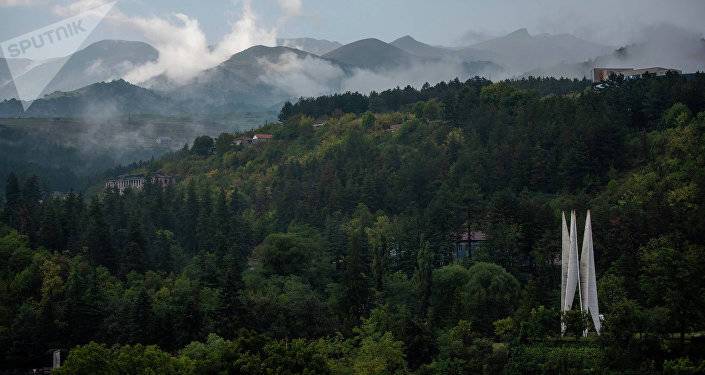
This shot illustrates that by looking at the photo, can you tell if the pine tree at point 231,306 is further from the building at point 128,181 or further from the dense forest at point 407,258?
the building at point 128,181

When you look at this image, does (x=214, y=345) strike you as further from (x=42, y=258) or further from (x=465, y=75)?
(x=465, y=75)

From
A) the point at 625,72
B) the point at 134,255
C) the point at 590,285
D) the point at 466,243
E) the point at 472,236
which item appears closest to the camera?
the point at 590,285

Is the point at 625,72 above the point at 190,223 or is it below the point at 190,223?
above

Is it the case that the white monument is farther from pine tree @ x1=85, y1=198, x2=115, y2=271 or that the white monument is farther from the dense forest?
pine tree @ x1=85, y1=198, x2=115, y2=271

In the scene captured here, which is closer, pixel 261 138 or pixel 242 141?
pixel 261 138

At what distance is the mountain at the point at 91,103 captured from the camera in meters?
175

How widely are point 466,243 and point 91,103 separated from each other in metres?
144

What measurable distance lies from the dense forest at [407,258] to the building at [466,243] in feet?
1.99

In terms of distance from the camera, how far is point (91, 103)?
178125 millimetres

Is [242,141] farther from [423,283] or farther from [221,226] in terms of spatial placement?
[423,283]

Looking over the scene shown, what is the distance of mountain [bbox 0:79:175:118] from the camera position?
175 meters

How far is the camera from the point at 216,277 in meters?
41.0

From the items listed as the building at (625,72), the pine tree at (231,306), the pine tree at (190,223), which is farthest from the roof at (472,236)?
the building at (625,72)

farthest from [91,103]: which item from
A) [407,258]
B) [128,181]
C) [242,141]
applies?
[407,258]
